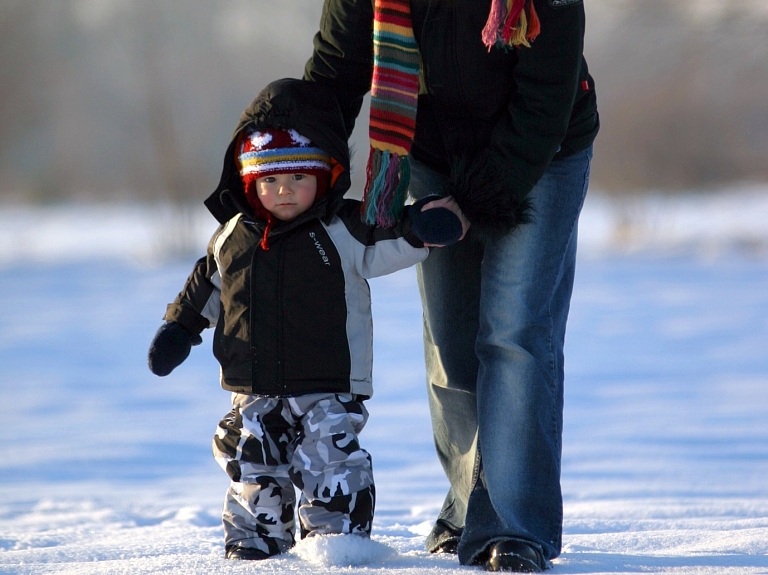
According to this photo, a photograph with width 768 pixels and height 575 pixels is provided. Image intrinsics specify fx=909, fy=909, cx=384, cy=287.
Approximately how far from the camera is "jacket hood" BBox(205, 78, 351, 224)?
80.8 inches

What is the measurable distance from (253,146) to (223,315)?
40 centimetres

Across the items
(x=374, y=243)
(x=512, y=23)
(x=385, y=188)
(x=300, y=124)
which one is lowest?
(x=374, y=243)

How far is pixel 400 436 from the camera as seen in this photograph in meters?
3.94

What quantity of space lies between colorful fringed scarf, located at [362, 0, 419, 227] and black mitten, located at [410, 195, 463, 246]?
0.11 meters

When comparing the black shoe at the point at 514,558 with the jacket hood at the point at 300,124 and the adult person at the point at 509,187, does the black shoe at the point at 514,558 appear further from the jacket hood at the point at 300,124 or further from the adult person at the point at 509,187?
the jacket hood at the point at 300,124

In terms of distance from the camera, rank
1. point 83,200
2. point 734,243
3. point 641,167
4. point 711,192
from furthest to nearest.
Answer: point 83,200 → point 711,192 → point 641,167 → point 734,243

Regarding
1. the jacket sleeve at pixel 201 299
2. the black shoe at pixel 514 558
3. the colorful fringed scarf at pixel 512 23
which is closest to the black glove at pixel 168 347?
the jacket sleeve at pixel 201 299

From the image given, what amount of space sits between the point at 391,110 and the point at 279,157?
0.91 ft

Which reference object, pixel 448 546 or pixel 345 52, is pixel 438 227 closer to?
pixel 345 52

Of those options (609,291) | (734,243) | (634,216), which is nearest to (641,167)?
(634,216)

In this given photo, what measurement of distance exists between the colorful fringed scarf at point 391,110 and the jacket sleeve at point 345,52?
13cm

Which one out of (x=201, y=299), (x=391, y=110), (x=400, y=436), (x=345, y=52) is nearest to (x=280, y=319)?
(x=201, y=299)

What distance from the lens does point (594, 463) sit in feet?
11.4

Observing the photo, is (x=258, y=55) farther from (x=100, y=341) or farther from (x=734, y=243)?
(x=100, y=341)
